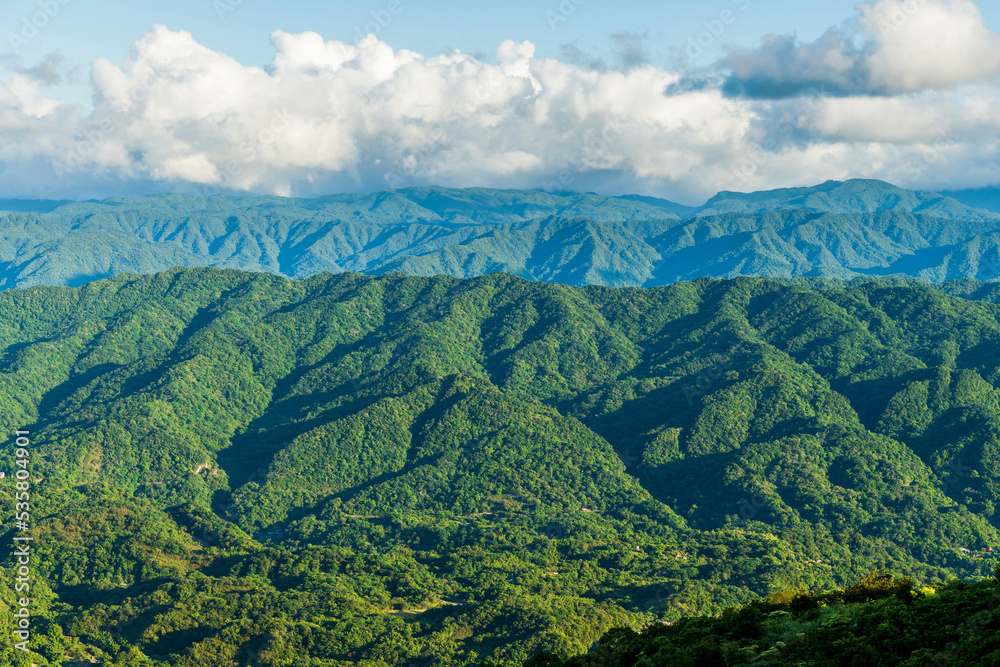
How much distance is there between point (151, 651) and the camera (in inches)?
5133

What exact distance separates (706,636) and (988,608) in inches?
614

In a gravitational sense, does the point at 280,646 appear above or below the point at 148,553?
below

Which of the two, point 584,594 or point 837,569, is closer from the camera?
point 584,594

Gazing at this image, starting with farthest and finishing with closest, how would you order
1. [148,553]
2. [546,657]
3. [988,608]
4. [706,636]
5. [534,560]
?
[534,560]
[148,553]
[546,657]
[706,636]
[988,608]

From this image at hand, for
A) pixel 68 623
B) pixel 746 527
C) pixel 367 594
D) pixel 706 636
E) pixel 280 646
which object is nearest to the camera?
pixel 706 636

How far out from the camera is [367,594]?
152 m

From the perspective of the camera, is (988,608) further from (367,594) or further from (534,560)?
(534,560)

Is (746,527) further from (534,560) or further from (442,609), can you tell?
(442,609)

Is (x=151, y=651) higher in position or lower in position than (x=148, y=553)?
lower

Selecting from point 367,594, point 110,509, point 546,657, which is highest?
point 110,509

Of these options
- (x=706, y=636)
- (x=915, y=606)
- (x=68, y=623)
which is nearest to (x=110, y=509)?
(x=68, y=623)

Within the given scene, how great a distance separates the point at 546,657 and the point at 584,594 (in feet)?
318

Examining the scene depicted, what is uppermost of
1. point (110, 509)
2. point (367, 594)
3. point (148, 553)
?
point (110, 509)

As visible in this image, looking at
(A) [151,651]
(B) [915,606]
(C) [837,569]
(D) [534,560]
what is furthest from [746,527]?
(B) [915,606]
